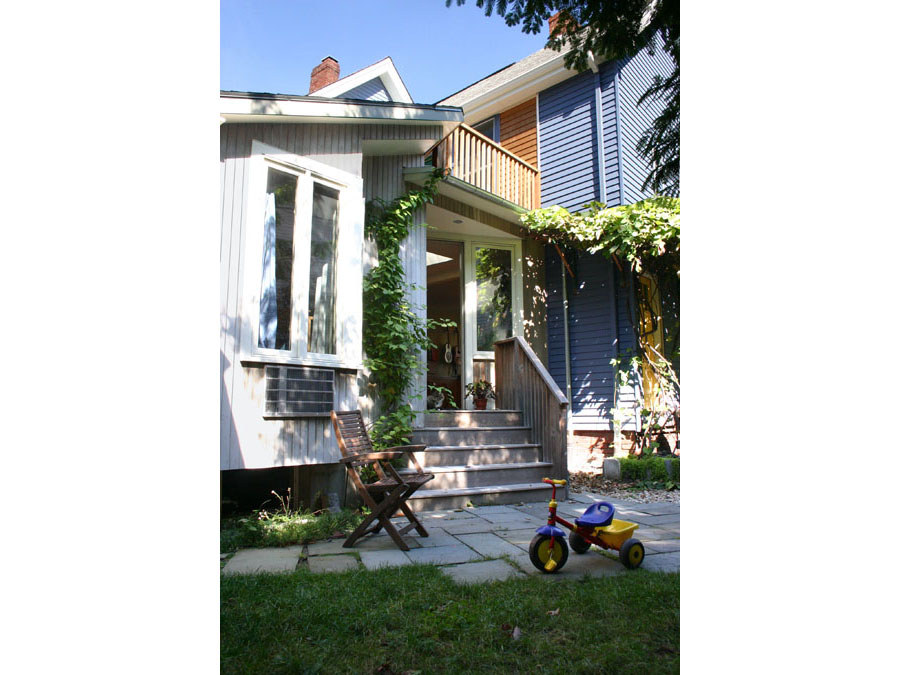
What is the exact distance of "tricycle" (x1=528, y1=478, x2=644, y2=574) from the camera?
9.95ft

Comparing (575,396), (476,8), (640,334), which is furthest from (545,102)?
(476,8)

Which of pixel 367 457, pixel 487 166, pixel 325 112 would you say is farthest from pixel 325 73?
pixel 367 457

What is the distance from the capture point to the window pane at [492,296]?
7.84 metres

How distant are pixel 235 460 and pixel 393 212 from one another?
296 cm

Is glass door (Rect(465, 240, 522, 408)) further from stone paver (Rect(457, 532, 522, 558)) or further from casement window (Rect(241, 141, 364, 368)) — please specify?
stone paver (Rect(457, 532, 522, 558))

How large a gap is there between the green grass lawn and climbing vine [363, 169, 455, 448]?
2.48 m

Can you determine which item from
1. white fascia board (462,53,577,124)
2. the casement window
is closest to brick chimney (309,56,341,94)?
white fascia board (462,53,577,124)

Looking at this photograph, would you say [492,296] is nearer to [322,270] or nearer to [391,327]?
[391,327]

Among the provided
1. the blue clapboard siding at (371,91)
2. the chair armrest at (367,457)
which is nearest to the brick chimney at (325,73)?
the blue clapboard siding at (371,91)

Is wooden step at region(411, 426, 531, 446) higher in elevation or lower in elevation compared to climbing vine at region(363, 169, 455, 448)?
lower

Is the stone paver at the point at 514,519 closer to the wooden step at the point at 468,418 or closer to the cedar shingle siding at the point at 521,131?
the wooden step at the point at 468,418

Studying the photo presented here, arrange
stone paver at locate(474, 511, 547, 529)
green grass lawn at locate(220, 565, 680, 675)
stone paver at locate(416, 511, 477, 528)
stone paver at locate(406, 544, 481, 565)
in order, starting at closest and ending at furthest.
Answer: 1. green grass lawn at locate(220, 565, 680, 675)
2. stone paver at locate(406, 544, 481, 565)
3. stone paver at locate(474, 511, 547, 529)
4. stone paver at locate(416, 511, 477, 528)
